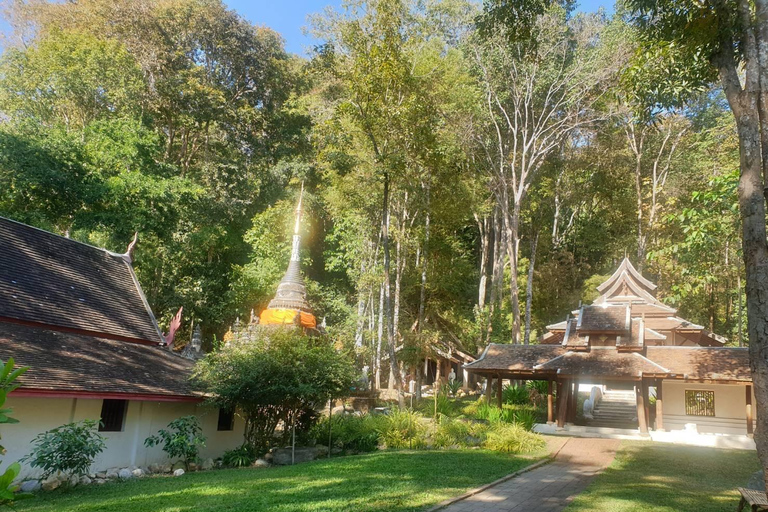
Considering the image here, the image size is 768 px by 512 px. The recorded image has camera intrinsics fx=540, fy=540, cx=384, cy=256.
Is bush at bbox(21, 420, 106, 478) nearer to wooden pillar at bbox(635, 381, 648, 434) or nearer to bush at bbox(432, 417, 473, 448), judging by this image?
bush at bbox(432, 417, 473, 448)

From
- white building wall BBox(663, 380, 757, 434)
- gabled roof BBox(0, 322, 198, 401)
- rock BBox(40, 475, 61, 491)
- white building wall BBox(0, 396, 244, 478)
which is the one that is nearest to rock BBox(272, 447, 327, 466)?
white building wall BBox(0, 396, 244, 478)

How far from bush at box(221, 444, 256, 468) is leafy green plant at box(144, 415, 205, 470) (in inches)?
28.4

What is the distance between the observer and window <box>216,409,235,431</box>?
1443cm

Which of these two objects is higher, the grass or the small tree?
the small tree

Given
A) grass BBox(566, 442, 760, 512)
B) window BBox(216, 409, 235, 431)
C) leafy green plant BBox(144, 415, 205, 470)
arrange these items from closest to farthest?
grass BBox(566, 442, 760, 512) → leafy green plant BBox(144, 415, 205, 470) → window BBox(216, 409, 235, 431)

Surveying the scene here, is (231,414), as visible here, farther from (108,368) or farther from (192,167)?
(192,167)

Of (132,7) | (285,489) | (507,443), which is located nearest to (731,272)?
(507,443)

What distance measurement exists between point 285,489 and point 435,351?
21.5 meters

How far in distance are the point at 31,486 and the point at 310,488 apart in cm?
517

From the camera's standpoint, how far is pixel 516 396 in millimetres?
21703

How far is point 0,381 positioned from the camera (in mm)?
2523

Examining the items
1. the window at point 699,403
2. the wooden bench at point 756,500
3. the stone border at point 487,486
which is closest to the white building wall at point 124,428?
the stone border at point 487,486

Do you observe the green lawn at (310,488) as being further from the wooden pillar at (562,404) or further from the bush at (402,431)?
the wooden pillar at (562,404)

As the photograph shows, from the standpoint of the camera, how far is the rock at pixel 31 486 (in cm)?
927
